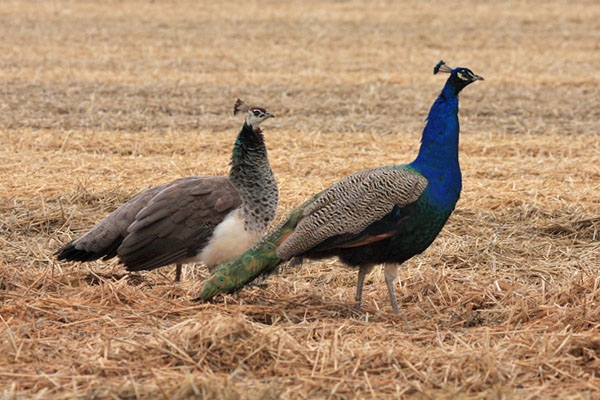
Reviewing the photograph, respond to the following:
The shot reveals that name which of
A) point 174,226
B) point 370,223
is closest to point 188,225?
point 174,226

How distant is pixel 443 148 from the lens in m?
5.86

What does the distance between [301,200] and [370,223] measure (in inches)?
115

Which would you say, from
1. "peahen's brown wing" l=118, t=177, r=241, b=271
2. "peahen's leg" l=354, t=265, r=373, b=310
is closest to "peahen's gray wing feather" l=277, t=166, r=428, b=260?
"peahen's leg" l=354, t=265, r=373, b=310

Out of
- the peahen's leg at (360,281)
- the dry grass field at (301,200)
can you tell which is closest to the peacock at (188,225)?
the dry grass field at (301,200)

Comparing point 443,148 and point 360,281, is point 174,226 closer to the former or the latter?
point 360,281

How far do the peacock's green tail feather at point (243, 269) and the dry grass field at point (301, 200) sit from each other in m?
0.14

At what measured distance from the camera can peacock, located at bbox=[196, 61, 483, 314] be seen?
222 inches

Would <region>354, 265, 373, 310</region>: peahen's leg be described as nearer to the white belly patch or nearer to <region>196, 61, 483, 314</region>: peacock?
<region>196, 61, 483, 314</region>: peacock

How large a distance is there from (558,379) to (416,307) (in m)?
1.44

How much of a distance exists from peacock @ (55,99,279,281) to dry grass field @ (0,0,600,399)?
218mm

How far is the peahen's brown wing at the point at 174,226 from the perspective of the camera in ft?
20.5

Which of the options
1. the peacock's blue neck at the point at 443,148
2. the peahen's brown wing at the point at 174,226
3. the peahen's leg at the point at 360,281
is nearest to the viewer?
the peacock's blue neck at the point at 443,148

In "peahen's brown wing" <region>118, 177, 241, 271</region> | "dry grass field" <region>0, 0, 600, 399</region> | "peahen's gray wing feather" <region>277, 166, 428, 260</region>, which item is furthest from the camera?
"peahen's brown wing" <region>118, 177, 241, 271</region>

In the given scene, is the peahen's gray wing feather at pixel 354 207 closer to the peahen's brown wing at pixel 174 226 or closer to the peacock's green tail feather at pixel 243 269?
the peacock's green tail feather at pixel 243 269
